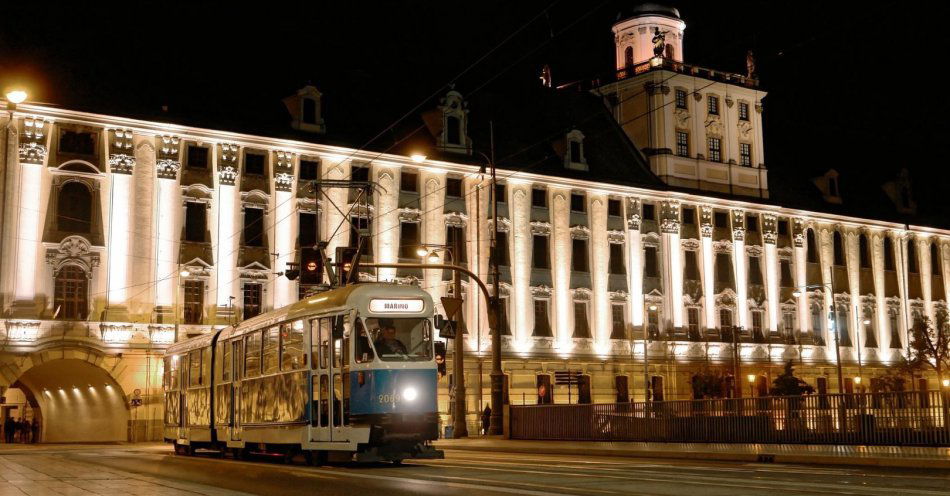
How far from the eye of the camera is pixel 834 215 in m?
64.9

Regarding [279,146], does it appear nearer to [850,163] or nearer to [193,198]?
[193,198]

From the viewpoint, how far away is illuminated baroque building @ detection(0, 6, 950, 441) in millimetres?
42844

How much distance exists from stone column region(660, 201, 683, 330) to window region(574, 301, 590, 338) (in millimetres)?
4949

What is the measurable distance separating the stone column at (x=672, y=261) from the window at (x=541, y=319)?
23.9ft

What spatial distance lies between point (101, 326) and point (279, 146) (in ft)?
34.7

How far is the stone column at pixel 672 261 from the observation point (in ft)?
189

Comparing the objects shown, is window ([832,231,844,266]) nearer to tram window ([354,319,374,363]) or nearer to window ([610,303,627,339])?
window ([610,303,627,339])

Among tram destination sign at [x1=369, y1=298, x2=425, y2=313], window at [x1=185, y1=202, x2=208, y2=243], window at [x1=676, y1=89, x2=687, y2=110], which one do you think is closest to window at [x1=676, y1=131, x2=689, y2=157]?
window at [x1=676, y1=89, x2=687, y2=110]

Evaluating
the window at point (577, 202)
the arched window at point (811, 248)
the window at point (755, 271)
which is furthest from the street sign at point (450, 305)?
the arched window at point (811, 248)

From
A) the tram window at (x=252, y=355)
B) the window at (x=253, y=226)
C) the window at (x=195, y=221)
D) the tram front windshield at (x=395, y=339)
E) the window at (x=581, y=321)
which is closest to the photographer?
the tram front windshield at (x=395, y=339)

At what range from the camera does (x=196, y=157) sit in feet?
151

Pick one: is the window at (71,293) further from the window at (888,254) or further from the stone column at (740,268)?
the window at (888,254)

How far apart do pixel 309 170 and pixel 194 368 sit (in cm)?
1962

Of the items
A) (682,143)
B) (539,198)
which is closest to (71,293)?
(539,198)
